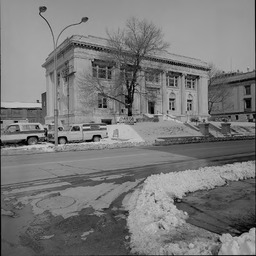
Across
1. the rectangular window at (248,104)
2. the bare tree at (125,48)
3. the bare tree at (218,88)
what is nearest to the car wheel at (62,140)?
the bare tree at (125,48)

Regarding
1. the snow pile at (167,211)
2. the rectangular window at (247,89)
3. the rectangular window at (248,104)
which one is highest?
the rectangular window at (247,89)

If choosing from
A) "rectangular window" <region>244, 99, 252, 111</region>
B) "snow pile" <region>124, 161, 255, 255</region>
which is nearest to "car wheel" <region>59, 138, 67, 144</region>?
→ "snow pile" <region>124, 161, 255, 255</region>

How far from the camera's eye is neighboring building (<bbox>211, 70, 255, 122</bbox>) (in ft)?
5.49

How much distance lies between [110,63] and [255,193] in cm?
323

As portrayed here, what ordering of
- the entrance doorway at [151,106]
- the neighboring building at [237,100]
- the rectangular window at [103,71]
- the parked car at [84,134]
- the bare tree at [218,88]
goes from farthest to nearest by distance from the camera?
the parked car at [84,134], the entrance doorway at [151,106], the rectangular window at [103,71], the bare tree at [218,88], the neighboring building at [237,100]

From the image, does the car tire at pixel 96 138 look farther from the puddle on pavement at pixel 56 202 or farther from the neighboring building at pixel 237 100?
the neighboring building at pixel 237 100

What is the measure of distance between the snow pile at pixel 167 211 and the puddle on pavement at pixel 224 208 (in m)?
0.15

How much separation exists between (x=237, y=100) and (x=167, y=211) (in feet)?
4.57

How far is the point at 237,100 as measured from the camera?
190cm

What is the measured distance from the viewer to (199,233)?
2.27 metres

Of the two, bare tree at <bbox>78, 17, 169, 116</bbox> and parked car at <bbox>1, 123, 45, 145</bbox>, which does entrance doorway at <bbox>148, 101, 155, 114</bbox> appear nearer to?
bare tree at <bbox>78, 17, 169, 116</bbox>

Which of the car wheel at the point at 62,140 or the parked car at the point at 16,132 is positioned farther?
the car wheel at the point at 62,140

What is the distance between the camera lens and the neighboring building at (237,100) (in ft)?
5.49

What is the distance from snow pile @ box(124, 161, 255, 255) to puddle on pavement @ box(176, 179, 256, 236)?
149 millimetres
